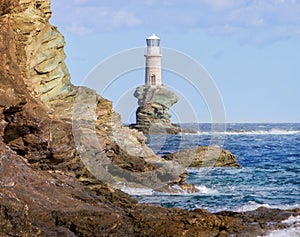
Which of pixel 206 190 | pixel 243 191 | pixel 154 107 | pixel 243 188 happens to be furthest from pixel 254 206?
pixel 154 107

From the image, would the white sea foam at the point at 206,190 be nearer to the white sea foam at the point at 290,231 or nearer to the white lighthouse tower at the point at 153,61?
the white sea foam at the point at 290,231

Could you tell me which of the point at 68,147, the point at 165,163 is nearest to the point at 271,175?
the point at 165,163

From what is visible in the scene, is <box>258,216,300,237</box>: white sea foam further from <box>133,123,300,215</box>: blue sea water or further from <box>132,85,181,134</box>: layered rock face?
<box>132,85,181,134</box>: layered rock face

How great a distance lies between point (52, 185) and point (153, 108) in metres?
69.9

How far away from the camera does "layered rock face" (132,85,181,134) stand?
268 feet

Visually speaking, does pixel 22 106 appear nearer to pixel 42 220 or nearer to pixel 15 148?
pixel 15 148

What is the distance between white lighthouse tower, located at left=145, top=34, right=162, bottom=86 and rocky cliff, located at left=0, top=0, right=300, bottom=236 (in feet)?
162

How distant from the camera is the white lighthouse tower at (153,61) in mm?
71375

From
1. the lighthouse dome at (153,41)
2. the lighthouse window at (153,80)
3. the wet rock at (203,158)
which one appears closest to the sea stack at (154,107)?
the lighthouse window at (153,80)

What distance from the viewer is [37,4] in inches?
892

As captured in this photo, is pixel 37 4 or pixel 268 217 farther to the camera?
pixel 37 4

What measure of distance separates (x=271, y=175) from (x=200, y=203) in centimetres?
1267

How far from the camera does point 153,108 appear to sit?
8262 centimetres

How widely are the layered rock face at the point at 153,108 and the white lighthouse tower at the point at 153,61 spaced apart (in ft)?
11.7
